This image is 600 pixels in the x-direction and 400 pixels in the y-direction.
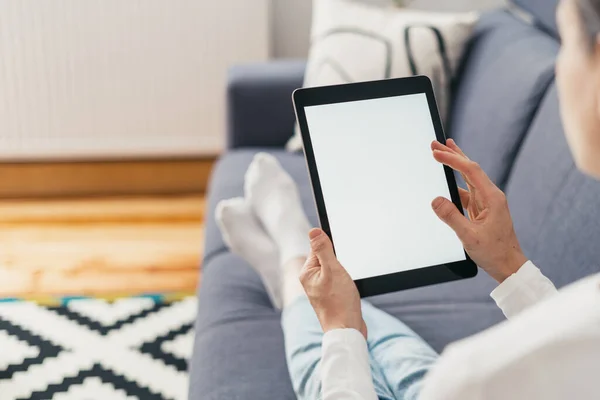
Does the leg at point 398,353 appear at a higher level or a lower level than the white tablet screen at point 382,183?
lower

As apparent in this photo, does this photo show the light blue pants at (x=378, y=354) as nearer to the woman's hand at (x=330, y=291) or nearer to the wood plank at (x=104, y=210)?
the woman's hand at (x=330, y=291)

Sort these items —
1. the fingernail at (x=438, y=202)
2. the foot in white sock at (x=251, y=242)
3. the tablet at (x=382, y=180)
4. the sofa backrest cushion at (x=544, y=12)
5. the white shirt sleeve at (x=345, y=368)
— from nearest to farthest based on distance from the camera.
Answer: the white shirt sleeve at (x=345, y=368) → the fingernail at (x=438, y=202) → the tablet at (x=382, y=180) → the foot in white sock at (x=251, y=242) → the sofa backrest cushion at (x=544, y=12)

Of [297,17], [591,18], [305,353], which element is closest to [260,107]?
[297,17]

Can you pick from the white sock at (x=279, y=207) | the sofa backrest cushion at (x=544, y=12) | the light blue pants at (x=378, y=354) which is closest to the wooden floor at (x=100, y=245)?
the white sock at (x=279, y=207)

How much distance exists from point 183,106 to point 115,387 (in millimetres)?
1240

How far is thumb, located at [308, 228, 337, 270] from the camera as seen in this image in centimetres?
97

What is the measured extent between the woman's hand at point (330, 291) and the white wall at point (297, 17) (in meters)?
1.90

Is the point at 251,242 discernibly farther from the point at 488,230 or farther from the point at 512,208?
the point at 488,230

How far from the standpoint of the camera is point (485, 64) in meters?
1.92

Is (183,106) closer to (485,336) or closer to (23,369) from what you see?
(23,369)

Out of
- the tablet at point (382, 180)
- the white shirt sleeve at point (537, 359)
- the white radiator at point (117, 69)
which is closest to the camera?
the white shirt sleeve at point (537, 359)

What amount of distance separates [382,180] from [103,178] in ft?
5.94

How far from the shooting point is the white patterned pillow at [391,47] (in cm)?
202

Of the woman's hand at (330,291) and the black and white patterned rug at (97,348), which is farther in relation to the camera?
the black and white patterned rug at (97,348)
